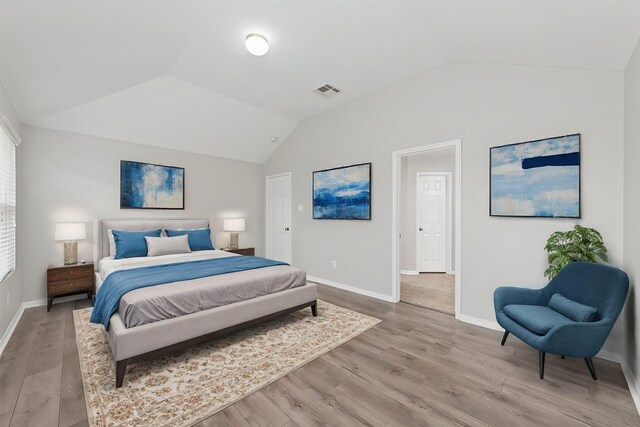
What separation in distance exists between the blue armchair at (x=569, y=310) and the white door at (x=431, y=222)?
3.39 m

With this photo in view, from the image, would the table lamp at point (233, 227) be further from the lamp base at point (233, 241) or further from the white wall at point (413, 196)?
the white wall at point (413, 196)

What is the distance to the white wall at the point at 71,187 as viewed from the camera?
3721mm

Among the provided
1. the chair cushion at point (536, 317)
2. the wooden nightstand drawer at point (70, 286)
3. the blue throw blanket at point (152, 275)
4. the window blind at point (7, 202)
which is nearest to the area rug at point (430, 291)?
the chair cushion at point (536, 317)

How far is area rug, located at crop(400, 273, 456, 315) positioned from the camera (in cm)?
387

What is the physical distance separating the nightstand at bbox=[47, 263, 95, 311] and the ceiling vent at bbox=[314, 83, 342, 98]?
3979 millimetres

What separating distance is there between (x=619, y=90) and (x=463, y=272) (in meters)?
2.13

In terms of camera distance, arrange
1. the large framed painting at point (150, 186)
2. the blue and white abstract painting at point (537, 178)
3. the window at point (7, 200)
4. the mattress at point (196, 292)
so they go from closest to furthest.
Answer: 1. the mattress at point (196, 292)
2. the blue and white abstract painting at point (537, 178)
3. the window at point (7, 200)
4. the large framed painting at point (150, 186)

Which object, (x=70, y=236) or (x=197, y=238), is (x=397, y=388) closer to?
(x=197, y=238)

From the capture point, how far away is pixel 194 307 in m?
2.46

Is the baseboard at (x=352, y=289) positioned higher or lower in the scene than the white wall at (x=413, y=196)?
lower

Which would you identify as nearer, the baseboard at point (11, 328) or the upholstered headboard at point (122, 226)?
the baseboard at point (11, 328)

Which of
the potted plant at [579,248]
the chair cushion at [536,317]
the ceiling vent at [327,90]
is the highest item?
the ceiling vent at [327,90]

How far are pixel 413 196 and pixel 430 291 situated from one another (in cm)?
220

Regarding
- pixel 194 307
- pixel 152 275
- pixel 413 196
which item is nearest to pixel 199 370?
pixel 194 307
